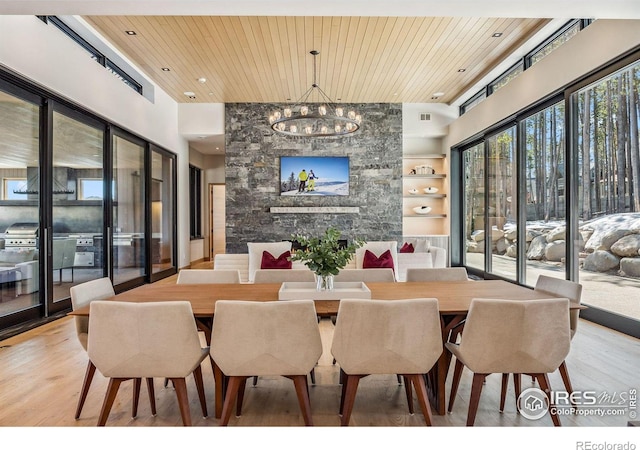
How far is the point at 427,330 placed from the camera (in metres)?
1.95

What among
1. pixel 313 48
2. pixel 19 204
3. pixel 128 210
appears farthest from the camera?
pixel 128 210

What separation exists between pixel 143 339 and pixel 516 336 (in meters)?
1.83

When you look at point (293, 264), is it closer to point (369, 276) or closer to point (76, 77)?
point (369, 276)

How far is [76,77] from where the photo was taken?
4.77m

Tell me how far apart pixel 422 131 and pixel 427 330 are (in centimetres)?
741

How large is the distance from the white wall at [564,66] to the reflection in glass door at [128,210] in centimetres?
593

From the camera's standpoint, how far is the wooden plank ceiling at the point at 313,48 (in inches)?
193

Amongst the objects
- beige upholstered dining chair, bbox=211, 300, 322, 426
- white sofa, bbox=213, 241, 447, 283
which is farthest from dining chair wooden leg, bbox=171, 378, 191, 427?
white sofa, bbox=213, 241, 447, 283

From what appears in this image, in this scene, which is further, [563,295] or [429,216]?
[429,216]

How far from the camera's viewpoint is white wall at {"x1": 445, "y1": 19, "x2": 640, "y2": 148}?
3.66m

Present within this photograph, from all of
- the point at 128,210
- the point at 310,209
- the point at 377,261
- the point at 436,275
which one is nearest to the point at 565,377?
the point at 436,275

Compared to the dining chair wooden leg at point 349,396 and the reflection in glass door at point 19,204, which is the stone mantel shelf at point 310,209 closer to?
the reflection in glass door at point 19,204

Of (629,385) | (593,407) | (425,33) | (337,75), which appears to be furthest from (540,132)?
(593,407)

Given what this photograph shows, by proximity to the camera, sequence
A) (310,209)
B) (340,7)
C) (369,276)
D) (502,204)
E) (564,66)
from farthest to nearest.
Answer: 1. (310,209)
2. (502,204)
3. (564,66)
4. (369,276)
5. (340,7)
